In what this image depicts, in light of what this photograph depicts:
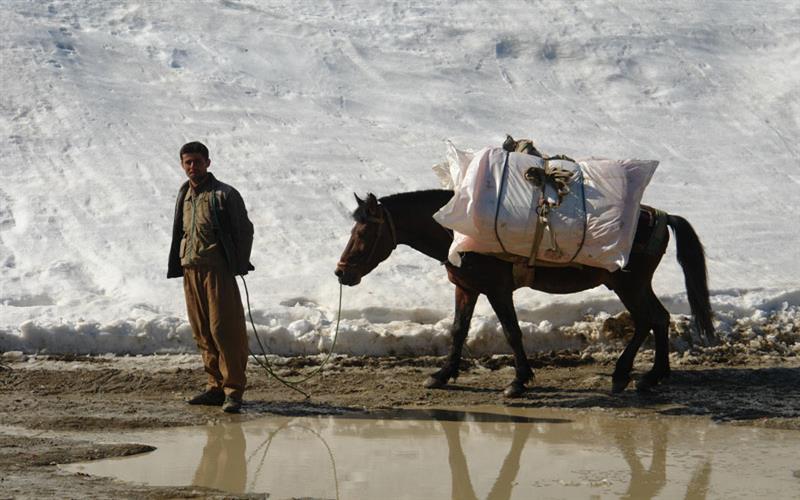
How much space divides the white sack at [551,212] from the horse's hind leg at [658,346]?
2.56ft

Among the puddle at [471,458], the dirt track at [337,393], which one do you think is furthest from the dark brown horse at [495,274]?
the puddle at [471,458]

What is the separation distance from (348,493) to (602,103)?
43.2ft

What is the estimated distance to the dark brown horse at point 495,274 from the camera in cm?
911

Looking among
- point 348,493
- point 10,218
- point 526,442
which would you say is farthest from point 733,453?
point 10,218

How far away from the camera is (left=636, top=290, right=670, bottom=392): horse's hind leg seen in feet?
30.3

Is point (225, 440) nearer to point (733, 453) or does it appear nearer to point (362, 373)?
point (362, 373)

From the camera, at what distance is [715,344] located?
1038 cm

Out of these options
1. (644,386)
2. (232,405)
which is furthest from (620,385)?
(232,405)

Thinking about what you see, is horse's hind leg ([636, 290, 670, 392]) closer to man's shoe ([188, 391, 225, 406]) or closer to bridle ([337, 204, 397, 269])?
bridle ([337, 204, 397, 269])

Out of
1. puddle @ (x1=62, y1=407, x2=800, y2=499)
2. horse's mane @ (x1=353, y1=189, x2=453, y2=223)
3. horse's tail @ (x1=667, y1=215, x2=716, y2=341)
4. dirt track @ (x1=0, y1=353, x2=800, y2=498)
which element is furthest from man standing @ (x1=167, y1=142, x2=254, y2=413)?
horse's tail @ (x1=667, y1=215, x2=716, y2=341)

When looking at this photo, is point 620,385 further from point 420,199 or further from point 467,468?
point 467,468

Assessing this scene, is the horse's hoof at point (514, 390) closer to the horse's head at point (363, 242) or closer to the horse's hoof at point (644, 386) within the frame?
the horse's hoof at point (644, 386)

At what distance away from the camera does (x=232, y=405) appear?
8.22 meters

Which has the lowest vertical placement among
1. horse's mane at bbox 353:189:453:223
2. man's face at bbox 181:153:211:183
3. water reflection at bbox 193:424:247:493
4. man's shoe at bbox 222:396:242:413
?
water reflection at bbox 193:424:247:493
